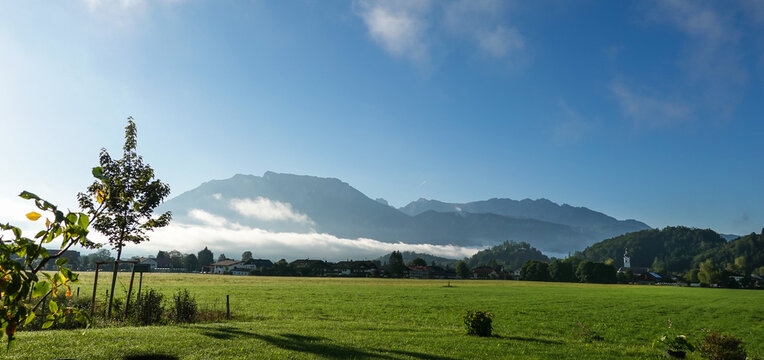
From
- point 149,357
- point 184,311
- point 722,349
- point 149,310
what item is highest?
point 149,310

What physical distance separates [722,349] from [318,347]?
16984 mm

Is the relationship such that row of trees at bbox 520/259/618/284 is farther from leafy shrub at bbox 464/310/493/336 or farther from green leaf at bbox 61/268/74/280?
green leaf at bbox 61/268/74/280

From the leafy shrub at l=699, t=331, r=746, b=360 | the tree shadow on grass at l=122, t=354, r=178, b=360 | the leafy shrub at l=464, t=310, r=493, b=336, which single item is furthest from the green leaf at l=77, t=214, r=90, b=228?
the leafy shrub at l=699, t=331, r=746, b=360

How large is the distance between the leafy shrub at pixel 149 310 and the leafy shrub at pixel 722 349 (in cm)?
2729

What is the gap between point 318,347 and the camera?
1723 cm

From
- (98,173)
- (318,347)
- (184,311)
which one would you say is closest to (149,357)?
(318,347)

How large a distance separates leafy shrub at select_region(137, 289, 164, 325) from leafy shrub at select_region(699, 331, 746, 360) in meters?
27.3

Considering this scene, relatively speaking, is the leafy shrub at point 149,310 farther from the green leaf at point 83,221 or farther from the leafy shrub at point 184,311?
the green leaf at point 83,221

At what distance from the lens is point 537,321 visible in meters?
36.9

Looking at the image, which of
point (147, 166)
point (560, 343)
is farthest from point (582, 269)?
point (147, 166)

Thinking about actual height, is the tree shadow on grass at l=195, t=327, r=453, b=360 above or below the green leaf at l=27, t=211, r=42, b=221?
below

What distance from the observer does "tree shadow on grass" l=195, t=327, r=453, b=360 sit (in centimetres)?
1614

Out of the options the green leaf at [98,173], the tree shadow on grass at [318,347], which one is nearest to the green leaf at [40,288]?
the green leaf at [98,173]

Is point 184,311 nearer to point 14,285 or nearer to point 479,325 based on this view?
point 479,325
